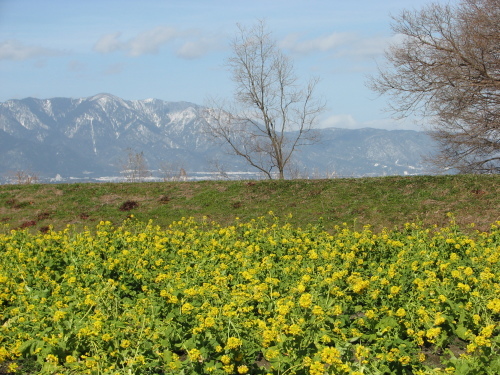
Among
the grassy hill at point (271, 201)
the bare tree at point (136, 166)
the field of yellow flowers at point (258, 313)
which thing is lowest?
the field of yellow flowers at point (258, 313)

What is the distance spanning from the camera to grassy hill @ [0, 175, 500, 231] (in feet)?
54.5

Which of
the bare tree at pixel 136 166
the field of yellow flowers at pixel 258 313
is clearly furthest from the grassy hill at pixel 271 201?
the bare tree at pixel 136 166

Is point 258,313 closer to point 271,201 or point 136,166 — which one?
point 271,201

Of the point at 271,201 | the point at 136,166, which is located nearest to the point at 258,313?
the point at 271,201

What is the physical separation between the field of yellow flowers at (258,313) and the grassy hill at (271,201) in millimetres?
7481

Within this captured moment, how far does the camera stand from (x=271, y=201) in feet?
61.9

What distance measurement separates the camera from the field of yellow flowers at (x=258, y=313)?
4.74m

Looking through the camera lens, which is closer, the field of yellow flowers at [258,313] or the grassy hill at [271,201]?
the field of yellow flowers at [258,313]

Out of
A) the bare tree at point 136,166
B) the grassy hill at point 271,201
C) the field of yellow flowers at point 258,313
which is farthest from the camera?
the bare tree at point 136,166

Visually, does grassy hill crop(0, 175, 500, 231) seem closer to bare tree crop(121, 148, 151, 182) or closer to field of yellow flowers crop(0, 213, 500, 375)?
field of yellow flowers crop(0, 213, 500, 375)

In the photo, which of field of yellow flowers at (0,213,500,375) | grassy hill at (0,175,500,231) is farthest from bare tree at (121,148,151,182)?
Answer: field of yellow flowers at (0,213,500,375)

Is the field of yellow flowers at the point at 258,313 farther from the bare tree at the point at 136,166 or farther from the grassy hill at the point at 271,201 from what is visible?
the bare tree at the point at 136,166

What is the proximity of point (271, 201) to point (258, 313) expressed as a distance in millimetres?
12297

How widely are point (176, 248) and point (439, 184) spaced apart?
1127cm
